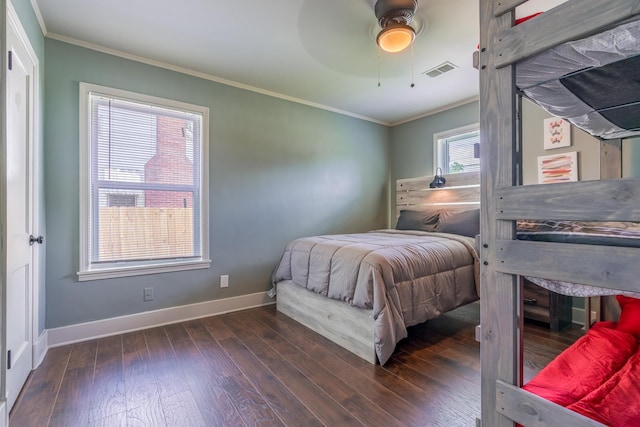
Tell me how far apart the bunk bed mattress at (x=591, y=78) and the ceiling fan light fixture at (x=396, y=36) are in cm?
110

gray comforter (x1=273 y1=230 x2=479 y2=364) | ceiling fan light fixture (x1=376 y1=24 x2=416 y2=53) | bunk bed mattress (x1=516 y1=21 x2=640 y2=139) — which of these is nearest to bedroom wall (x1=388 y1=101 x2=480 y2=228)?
gray comforter (x1=273 y1=230 x2=479 y2=364)

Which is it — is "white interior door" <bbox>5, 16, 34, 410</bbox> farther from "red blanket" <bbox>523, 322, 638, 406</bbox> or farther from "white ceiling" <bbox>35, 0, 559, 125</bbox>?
"red blanket" <bbox>523, 322, 638, 406</bbox>

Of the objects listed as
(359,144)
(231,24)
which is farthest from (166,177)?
(359,144)

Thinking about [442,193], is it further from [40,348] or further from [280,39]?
[40,348]

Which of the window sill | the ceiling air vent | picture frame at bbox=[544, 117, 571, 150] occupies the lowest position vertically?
the window sill

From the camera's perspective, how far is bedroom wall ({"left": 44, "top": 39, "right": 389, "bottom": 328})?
7.70ft

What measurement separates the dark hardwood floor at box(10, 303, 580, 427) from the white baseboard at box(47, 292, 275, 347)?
0.09m

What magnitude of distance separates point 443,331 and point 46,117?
3694 mm

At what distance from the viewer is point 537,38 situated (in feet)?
2.61

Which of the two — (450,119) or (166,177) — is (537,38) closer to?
(166,177)

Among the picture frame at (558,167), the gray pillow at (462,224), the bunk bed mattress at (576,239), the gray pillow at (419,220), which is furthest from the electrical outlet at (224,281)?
the picture frame at (558,167)

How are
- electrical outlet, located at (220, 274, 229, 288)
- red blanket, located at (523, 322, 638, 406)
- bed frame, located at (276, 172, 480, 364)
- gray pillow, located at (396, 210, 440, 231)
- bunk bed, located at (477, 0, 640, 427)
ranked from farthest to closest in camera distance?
gray pillow, located at (396, 210, 440, 231)
electrical outlet, located at (220, 274, 229, 288)
bed frame, located at (276, 172, 480, 364)
red blanket, located at (523, 322, 638, 406)
bunk bed, located at (477, 0, 640, 427)

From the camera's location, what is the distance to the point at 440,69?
2898 millimetres

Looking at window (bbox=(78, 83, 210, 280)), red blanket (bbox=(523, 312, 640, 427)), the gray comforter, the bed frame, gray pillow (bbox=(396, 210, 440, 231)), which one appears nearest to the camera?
red blanket (bbox=(523, 312, 640, 427))
